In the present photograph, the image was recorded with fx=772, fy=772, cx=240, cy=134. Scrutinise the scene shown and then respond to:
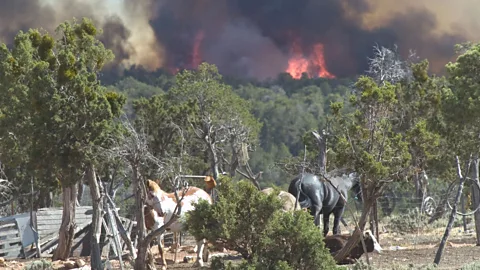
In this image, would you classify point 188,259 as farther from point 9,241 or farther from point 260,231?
point 260,231

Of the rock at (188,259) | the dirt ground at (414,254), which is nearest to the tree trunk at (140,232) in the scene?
the dirt ground at (414,254)

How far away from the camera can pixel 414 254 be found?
1980 cm

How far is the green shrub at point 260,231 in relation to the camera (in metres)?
12.8

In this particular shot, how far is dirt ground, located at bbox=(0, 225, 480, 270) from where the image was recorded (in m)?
17.8

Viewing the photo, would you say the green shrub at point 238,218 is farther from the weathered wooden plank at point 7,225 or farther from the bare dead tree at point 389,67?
the bare dead tree at point 389,67

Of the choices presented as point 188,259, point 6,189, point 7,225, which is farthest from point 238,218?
point 6,189

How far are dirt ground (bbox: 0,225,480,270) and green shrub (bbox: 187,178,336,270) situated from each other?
4.53 metres

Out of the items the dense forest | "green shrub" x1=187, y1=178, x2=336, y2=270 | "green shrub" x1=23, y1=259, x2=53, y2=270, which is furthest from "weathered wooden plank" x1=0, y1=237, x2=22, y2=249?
"green shrub" x1=187, y1=178, x2=336, y2=270

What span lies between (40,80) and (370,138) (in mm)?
7914

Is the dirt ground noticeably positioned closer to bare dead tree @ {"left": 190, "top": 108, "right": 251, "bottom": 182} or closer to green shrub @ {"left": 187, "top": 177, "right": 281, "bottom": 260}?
green shrub @ {"left": 187, "top": 177, "right": 281, "bottom": 260}

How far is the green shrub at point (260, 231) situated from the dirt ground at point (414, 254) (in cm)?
453

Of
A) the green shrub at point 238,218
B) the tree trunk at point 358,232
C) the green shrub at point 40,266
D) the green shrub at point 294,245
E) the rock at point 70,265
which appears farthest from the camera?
the rock at point 70,265

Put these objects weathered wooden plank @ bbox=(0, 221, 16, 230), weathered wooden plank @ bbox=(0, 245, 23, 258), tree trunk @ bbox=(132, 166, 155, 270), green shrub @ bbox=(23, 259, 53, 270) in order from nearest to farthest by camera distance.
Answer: tree trunk @ bbox=(132, 166, 155, 270), green shrub @ bbox=(23, 259, 53, 270), weathered wooden plank @ bbox=(0, 245, 23, 258), weathered wooden plank @ bbox=(0, 221, 16, 230)

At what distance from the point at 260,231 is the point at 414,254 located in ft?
26.1
